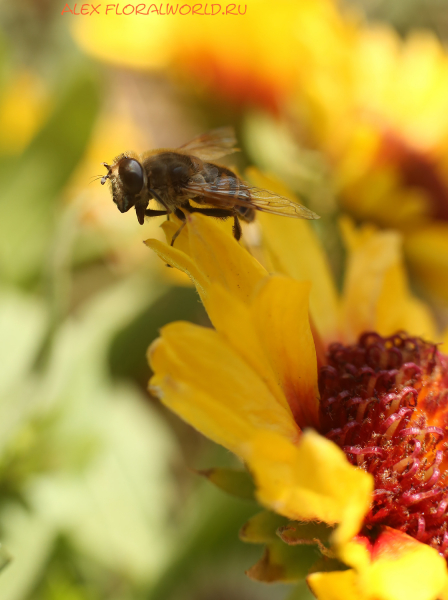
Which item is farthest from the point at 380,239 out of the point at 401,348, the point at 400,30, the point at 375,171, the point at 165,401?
the point at 400,30

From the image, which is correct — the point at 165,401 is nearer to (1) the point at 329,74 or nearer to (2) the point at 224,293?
(2) the point at 224,293

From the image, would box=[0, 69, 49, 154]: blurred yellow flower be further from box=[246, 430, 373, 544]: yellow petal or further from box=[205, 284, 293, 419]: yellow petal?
box=[246, 430, 373, 544]: yellow petal

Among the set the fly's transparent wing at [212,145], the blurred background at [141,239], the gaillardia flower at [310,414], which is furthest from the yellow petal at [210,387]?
the fly's transparent wing at [212,145]

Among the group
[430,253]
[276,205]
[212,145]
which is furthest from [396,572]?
[430,253]

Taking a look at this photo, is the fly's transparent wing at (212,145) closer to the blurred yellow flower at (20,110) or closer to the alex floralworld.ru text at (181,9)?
the blurred yellow flower at (20,110)

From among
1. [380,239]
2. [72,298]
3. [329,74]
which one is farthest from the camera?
[72,298]

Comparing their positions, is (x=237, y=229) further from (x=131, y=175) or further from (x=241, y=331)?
(x=241, y=331)
